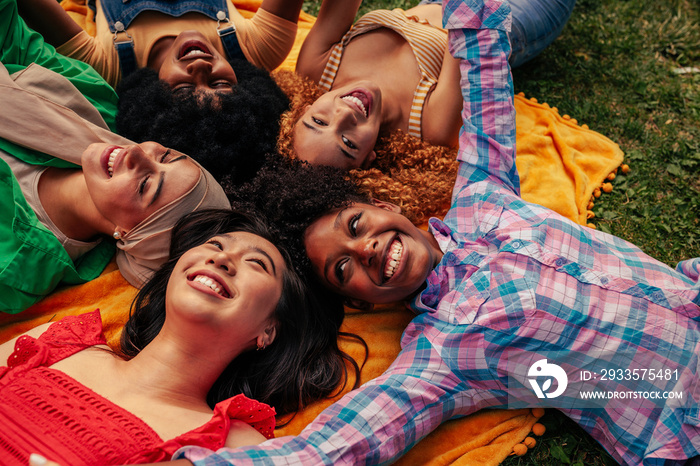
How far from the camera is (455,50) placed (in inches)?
126

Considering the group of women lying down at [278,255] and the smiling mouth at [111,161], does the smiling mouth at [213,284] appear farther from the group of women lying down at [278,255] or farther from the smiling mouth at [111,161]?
the smiling mouth at [111,161]

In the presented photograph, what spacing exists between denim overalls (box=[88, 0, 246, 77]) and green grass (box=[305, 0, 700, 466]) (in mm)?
1434

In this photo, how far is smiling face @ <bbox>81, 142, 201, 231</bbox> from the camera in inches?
107

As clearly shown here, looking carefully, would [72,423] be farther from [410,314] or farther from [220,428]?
[410,314]

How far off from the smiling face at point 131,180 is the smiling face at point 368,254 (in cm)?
79

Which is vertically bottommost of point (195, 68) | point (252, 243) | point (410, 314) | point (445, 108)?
point (410, 314)

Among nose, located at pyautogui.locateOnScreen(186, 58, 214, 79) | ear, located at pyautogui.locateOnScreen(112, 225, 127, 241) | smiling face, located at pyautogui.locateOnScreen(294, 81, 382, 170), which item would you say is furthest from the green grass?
ear, located at pyautogui.locateOnScreen(112, 225, 127, 241)

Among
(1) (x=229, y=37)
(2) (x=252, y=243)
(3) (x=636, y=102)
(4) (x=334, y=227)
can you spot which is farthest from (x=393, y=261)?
(3) (x=636, y=102)

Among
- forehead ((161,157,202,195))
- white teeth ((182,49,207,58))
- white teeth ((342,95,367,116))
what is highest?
white teeth ((182,49,207,58))

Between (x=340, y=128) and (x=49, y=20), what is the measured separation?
211cm

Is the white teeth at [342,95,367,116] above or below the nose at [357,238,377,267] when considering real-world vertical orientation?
above

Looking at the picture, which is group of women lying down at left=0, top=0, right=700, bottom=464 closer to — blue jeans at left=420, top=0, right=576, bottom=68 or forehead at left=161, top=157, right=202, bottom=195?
forehead at left=161, top=157, right=202, bottom=195

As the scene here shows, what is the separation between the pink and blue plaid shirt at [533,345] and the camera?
2379mm

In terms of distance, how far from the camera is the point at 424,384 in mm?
2512
